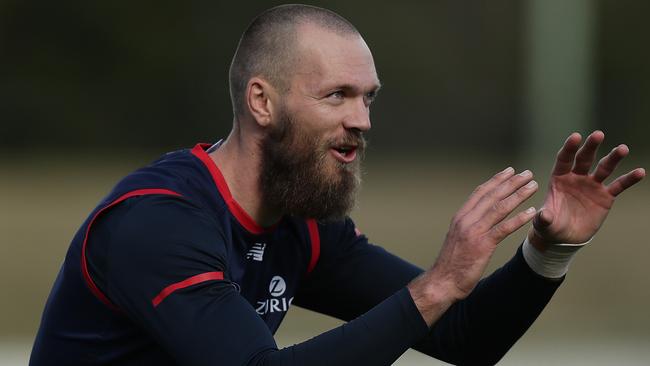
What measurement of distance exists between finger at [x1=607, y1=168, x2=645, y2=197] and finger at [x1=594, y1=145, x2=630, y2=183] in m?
0.04

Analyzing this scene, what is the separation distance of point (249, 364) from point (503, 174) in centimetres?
83

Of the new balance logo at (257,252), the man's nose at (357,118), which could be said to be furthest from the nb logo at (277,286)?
the man's nose at (357,118)

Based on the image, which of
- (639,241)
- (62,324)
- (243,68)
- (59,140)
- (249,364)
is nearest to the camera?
(249,364)

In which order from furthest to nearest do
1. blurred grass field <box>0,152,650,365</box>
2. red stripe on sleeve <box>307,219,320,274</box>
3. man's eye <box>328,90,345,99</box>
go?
blurred grass field <box>0,152,650,365</box> → red stripe on sleeve <box>307,219,320,274</box> → man's eye <box>328,90,345,99</box>

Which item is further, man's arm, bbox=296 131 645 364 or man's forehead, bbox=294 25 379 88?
man's forehead, bbox=294 25 379 88

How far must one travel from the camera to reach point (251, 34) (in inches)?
153

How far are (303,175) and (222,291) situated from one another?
1.99 ft

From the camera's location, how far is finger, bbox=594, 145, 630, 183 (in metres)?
3.56

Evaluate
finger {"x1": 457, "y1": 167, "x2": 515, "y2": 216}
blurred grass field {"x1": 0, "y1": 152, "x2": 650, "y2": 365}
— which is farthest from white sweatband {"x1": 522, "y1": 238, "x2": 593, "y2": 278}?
blurred grass field {"x1": 0, "y1": 152, "x2": 650, "y2": 365}

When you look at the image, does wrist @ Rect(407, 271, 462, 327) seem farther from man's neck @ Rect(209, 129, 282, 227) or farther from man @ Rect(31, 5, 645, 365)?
man's neck @ Rect(209, 129, 282, 227)

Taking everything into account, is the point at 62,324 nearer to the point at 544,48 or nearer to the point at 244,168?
the point at 244,168

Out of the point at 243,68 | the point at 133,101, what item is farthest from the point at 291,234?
the point at 133,101

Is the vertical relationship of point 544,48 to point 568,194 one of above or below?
below

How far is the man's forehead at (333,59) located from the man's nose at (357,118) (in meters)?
0.06
